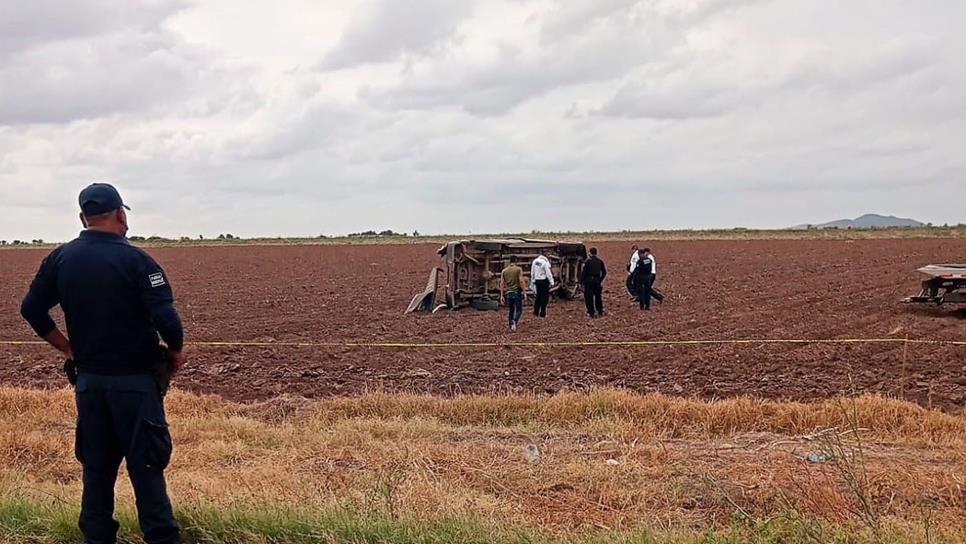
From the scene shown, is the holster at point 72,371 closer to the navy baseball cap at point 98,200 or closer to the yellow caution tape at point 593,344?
the navy baseball cap at point 98,200

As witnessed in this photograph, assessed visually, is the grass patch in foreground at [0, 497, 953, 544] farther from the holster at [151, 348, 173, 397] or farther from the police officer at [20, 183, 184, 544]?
the holster at [151, 348, 173, 397]

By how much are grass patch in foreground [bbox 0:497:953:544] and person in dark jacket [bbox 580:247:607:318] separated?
15655 millimetres

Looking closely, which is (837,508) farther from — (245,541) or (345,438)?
(345,438)

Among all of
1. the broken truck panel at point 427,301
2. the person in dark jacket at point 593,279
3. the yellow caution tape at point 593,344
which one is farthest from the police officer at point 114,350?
the broken truck panel at point 427,301

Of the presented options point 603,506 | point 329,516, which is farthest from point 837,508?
point 329,516

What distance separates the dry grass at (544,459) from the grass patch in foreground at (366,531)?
0.13m

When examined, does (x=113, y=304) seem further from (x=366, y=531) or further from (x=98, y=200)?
(x=366, y=531)

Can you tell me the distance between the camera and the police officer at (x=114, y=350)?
4648 millimetres

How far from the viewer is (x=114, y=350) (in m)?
4.67

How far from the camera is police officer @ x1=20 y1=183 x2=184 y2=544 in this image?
4648 mm

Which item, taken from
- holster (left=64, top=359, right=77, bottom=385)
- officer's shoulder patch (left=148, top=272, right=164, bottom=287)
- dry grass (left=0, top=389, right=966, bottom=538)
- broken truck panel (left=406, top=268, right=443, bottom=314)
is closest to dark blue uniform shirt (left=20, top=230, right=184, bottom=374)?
officer's shoulder patch (left=148, top=272, right=164, bottom=287)

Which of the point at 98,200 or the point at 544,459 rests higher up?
the point at 98,200

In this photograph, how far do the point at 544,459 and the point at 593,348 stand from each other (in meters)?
A: 8.63

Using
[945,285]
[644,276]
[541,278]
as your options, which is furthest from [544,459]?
[644,276]
